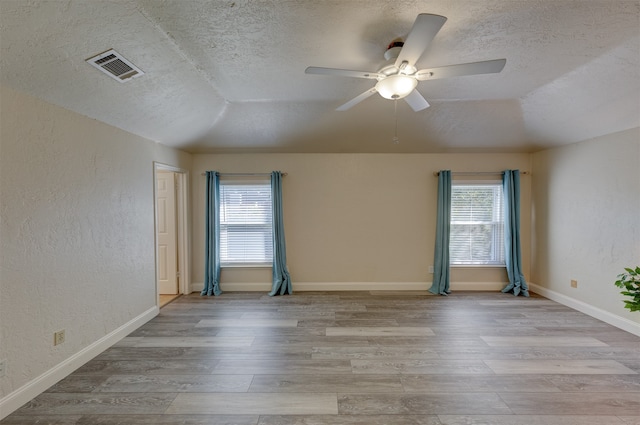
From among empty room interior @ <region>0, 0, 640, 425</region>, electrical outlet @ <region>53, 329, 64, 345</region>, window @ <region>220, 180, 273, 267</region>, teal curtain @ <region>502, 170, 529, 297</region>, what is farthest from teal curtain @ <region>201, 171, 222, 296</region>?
teal curtain @ <region>502, 170, 529, 297</region>

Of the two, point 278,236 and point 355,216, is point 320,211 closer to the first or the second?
point 355,216

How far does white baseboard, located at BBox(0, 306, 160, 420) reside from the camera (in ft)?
6.25

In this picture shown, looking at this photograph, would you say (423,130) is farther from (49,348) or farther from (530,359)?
(49,348)

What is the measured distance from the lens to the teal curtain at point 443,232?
4379 mm

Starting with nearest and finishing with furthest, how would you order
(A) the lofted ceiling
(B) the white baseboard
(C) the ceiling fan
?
(C) the ceiling fan < (A) the lofted ceiling < (B) the white baseboard

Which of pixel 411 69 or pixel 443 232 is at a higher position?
pixel 411 69

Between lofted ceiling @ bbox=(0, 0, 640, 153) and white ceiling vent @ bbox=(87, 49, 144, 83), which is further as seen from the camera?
white ceiling vent @ bbox=(87, 49, 144, 83)

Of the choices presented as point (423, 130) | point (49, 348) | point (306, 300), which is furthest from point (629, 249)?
point (49, 348)

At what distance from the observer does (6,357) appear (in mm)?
1898

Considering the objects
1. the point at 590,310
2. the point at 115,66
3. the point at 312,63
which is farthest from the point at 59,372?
the point at 590,310

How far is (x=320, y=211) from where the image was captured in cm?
457

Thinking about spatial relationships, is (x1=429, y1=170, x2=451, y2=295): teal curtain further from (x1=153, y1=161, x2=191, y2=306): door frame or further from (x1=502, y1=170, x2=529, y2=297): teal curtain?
(x1=153, y1=161, x2=191, y2=306): door frame

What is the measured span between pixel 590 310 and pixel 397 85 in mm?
3824

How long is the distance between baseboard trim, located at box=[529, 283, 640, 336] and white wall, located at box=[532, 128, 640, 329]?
0.01 m
